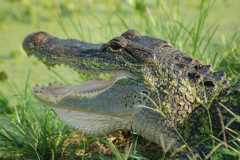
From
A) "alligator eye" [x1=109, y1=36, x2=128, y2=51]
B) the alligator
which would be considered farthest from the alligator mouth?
"alligator eye" [x1=109, y1=36, x2=128, y2=51]

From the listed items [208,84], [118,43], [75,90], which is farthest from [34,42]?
[208,84]

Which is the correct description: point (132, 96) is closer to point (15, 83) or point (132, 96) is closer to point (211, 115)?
point (211, 115)

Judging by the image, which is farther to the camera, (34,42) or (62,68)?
(62,68)

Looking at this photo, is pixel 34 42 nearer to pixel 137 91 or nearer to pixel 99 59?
pixel 99 59

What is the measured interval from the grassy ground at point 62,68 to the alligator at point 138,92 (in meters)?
0.14

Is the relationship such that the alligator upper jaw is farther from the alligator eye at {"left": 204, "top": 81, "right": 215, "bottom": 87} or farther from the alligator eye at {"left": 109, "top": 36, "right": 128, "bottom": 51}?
the alligator eye at {"left": 204, "top": 81, "right": 215, "bottom": 87}

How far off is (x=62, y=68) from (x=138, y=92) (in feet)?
6.23

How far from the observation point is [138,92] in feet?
11.7

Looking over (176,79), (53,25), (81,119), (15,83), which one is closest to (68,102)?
(81,119)

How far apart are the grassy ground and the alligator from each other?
5.4 inches

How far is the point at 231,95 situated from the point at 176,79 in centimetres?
33

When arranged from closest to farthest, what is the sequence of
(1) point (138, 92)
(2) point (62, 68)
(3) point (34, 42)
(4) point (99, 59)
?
(1) point (138, 92) < (4) point (99, 59) < (3) point (34, 42) < (2) point (62, 68)

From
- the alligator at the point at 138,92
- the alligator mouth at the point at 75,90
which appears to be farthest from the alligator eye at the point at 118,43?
the alligator mouth at the point at 75,90

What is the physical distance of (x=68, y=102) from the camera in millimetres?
3602
